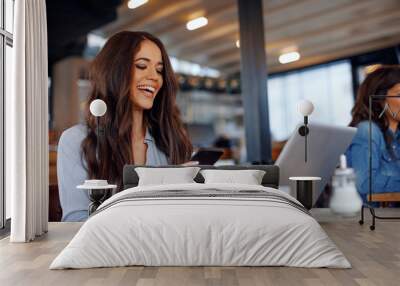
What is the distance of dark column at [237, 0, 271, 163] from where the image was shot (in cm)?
539

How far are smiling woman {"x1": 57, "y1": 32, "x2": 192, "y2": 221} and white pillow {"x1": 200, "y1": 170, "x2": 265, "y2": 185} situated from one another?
680 mm

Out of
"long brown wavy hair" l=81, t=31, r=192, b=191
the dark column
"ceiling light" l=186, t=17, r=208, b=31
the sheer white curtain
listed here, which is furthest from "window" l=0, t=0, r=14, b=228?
"ceiling light" l=186, t=17, r=208, b=31

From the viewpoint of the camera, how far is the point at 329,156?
478 centimetres

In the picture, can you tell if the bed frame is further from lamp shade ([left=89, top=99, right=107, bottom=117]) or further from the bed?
the bed

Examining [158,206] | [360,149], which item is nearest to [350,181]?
[360,149]

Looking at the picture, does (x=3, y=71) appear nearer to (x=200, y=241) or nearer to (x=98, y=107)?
(x=98, y=107)

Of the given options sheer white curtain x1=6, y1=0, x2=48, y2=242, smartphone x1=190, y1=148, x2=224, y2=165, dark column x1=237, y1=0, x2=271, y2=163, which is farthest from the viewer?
dark column x1=237, y1=0, x2=271, y2=163

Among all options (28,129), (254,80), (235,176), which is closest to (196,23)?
(254,80)

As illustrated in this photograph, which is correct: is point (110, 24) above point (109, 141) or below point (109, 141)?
above

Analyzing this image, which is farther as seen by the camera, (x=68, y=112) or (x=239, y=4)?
(x=68, y=112)

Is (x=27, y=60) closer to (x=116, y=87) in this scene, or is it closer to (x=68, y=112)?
(x=116, y=87)

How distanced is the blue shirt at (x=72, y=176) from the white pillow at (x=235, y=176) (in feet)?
2.58

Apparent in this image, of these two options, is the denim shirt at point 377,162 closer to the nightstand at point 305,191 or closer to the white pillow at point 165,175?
the nightstand at point 305,191

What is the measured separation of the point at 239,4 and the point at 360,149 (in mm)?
2040
